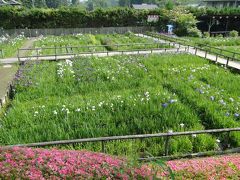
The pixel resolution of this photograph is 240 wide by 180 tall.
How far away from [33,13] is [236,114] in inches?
1059

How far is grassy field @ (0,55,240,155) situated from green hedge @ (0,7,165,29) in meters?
18.9

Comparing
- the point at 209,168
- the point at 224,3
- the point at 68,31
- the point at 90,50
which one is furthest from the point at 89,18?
the point at 224,3

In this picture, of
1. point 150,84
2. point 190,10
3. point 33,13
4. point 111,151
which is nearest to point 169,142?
point 111,151

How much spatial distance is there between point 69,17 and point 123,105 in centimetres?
2495

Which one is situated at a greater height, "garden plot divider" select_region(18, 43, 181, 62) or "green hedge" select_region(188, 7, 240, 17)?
"green hedge" select_region(188, 7, 240, 17)

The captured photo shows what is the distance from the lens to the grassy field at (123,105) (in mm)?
6016

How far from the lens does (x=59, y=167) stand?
146 inches

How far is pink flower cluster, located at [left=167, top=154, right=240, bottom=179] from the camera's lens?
15.1 feet

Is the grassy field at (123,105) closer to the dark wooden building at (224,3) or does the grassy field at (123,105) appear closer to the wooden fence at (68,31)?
the wooden fence at (68,31)

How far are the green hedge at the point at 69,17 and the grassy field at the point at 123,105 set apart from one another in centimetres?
1888

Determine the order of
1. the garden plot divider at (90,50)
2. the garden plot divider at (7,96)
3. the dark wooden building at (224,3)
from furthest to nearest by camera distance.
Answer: the dark wooden building at (224,3) → the garden plot divider at (90,50) → the garden plot divider at (7,96)

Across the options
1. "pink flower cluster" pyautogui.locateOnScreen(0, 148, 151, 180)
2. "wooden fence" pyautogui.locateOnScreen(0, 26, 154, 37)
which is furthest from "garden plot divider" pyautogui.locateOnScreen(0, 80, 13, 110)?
"wooden fence" pyautogui.locateOnScreen(0, 26, 154, 37)

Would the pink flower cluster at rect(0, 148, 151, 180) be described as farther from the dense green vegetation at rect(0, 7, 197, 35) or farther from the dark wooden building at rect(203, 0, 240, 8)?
the dark wooden building at rect(203, 0, 240, 8)

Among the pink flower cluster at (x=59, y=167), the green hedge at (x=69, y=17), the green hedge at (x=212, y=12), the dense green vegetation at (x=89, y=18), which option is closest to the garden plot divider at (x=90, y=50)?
the dense green vegetation at (x=89, y=18)
